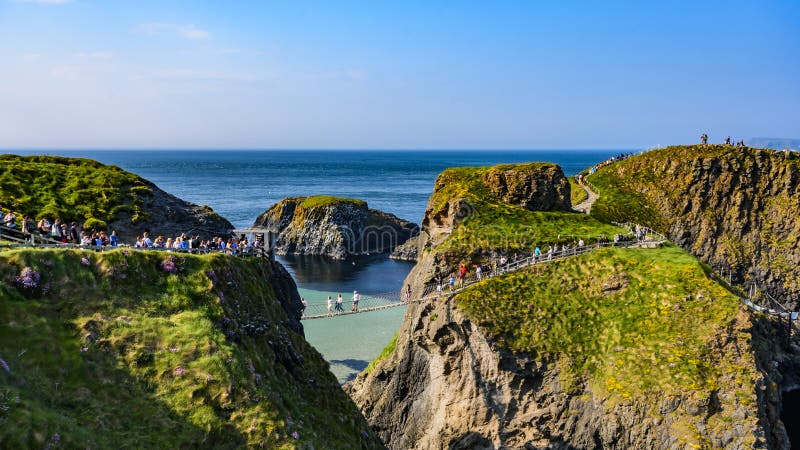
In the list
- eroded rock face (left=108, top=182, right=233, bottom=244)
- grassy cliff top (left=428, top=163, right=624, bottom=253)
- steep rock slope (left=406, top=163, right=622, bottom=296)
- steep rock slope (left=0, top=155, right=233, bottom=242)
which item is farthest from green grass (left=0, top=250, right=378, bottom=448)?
steep rock slope (left=0, top=155, right=233, bottom=242)

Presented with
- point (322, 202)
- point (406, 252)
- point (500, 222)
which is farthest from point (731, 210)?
point (322, 202)

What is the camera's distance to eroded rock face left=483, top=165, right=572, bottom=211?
65.3m

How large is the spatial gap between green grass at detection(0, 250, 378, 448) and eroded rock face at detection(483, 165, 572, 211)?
40739mm

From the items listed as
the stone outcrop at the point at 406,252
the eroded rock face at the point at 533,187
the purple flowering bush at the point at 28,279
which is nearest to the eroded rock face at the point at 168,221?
the purple flowering bush at the point at 28,279

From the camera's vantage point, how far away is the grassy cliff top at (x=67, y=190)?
52516 millimetres

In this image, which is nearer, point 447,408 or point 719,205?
point 447,408

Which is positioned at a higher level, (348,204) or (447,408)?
(348,204)

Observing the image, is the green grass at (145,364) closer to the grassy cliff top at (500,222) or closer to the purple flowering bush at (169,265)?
the purple flowering bush at (169,265)

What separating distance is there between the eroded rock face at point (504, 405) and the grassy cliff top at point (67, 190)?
30.8 metres

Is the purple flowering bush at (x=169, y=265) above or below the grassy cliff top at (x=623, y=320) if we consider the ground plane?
above

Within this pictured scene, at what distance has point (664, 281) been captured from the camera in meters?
46.1

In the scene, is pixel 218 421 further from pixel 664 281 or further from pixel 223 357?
pixel 664 281

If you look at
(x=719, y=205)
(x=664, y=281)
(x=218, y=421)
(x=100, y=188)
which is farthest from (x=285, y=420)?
(x=719, y=205)

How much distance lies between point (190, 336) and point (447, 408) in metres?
26.8
